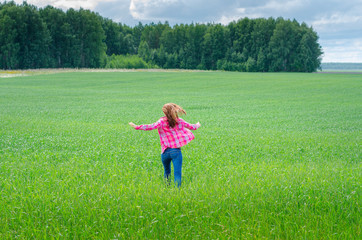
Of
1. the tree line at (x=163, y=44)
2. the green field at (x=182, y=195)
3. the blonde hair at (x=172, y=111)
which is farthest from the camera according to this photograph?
the tree line at (x=163, y=44)

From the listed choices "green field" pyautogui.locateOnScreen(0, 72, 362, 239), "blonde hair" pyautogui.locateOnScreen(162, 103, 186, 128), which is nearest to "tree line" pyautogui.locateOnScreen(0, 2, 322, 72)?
"green field" pyautogui.locateOnScreen(0, 72, 362, 239)

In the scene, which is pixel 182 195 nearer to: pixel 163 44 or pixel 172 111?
pixel 172 111

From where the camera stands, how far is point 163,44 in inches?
5679

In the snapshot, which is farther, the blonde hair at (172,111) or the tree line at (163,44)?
the tree line at (163,44)

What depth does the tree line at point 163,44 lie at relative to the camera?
10812 centimetres

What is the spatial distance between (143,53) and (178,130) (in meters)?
133

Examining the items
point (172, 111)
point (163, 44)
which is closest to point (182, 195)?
point (172, 111)

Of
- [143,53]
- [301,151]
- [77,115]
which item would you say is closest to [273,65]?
[143,53]

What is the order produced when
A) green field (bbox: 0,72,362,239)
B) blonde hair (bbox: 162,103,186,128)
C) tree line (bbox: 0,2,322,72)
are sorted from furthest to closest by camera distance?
tree line (bbox: 0,2,322,72) < blonde hair (bbox: 162,103,186,128) < green field (bbox: 0,72,362,239)

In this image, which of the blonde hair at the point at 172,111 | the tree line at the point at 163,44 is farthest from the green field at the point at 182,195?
the tree line at the point at 163,44

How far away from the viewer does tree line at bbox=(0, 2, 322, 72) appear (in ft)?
355

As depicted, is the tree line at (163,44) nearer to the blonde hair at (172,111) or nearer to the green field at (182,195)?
the green field at (182,195)

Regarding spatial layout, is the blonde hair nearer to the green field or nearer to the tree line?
the green field

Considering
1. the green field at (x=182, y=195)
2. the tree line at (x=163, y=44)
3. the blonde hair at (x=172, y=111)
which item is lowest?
the green field at (x=182, y=195)
